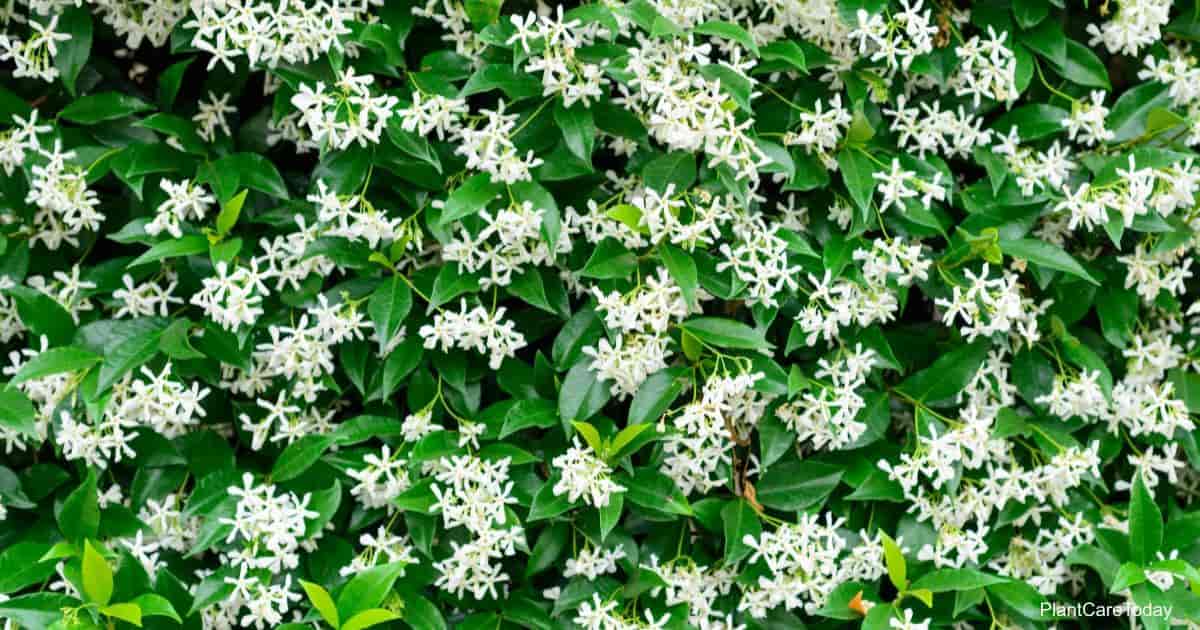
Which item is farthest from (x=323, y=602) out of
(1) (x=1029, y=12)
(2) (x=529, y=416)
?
(1) (x=1029, y=12)

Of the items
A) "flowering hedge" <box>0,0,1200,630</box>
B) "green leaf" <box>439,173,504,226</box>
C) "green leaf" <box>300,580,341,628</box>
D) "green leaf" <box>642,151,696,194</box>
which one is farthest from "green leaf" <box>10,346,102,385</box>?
"green leaf" <box>642,151,696,194</box>

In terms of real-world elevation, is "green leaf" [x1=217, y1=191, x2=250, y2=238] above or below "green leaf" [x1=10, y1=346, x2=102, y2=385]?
Answer: above

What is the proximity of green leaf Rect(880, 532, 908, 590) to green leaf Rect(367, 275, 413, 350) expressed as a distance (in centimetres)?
95

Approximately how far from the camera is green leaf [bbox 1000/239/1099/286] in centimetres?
217

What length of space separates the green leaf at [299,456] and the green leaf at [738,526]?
724 mm

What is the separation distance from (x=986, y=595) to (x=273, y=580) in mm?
1332

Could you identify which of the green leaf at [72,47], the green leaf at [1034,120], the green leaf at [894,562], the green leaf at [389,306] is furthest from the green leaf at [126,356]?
the green leaf at [1034,120]

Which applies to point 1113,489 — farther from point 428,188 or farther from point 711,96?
point 428,188

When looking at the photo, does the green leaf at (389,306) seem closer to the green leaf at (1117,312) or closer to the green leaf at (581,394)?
the green leaf at (581,394)

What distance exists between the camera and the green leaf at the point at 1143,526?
221cm

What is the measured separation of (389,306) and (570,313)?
0.33m

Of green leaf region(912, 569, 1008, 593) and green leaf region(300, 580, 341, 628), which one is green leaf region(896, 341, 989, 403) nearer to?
green leaf region(912, 569, 1008, 593)

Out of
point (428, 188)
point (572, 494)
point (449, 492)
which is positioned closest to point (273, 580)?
point (449, 492)

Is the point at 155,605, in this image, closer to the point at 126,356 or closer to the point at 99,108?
the point at 126,356
